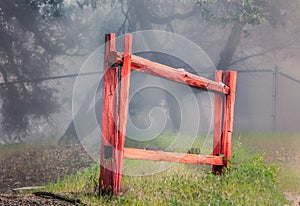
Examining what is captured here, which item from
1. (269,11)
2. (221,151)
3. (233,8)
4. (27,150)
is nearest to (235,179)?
(221,151)

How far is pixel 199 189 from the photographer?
6980mm

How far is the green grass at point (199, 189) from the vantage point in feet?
19.6

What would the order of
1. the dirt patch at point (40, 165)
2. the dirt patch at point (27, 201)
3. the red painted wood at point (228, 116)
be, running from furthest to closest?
1. the dirt patch at point (40, 165)
2. the red painted wood at point (228, 116)
3. the dirt patch at point (27, 201)

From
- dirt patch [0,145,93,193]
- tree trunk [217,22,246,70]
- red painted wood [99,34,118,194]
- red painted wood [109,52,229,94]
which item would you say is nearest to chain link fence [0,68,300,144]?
tree trunk [217,22,246,70]

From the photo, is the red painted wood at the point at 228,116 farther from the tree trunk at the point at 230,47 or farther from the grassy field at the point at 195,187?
the tree trunk at the point at 230,47

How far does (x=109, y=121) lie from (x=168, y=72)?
157 centimetres

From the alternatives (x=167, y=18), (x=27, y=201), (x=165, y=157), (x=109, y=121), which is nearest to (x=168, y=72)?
(x=165, y=157)

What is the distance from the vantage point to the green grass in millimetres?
5984

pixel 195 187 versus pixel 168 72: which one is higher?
pixel 168 72

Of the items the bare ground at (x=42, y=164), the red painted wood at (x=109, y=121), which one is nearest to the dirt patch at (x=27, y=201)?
the red painted wood at (x=109, y=121)

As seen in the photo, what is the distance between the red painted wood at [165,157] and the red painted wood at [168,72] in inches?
45.7

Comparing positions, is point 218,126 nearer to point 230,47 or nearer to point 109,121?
point 109,121

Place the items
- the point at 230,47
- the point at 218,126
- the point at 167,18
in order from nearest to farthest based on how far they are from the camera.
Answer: the point at 218,126, the point at 230,47, the point at 167,18

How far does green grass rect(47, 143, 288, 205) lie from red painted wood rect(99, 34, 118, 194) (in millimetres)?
240
